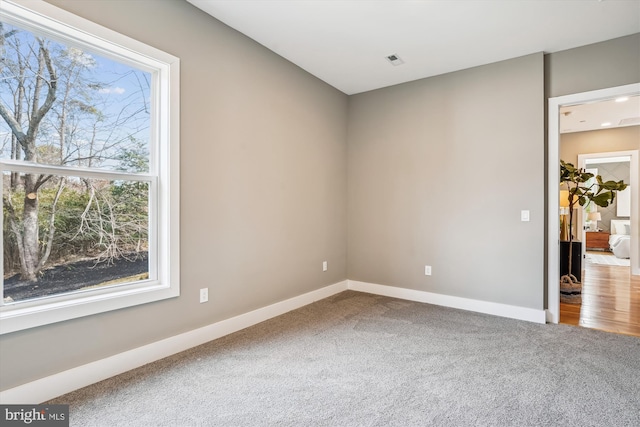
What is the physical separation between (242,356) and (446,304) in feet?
8.21

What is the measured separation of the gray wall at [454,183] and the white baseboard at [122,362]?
6.06 feet

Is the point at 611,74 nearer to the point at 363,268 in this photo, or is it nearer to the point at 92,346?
the point at 363,268

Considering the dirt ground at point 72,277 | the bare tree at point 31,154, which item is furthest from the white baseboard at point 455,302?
the bare tree at point 31,154

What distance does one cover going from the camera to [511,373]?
2254 millimetres

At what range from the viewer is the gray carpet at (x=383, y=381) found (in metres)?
1.77

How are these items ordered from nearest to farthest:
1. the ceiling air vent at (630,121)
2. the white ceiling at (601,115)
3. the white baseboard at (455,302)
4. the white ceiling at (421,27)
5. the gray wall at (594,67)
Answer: the white ceiling at (421,27)
the gray wall at (594,67)
the white baseboard at (455,302)
the white ceiling at (601,115)
the ceiling air vent at (630,121)

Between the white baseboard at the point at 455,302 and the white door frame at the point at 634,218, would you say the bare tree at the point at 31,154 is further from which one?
the white door frame at the point at 634,218

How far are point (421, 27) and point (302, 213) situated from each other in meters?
2.22

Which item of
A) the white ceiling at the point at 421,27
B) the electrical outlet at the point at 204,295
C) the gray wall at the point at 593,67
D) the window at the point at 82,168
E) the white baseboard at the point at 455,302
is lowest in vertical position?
the white baseboard at the point at 455,302

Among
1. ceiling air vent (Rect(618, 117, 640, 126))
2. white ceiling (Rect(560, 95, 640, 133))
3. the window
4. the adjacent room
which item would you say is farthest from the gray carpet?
ceiling air vent (Rect(618, 117, 640, 126))

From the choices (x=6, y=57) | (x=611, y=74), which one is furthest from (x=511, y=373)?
(x=6, y=57)

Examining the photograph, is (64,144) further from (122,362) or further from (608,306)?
(608,306)

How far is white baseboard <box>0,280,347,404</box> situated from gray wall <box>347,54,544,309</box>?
1848 millimetres

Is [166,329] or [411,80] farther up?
[411,80]
